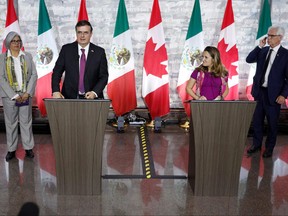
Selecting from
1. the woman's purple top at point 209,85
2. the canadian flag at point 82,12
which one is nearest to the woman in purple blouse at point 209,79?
the woman's purple top at point 209,85

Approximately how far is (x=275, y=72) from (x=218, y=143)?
1.48 metres

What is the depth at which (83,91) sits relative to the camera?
3559mm

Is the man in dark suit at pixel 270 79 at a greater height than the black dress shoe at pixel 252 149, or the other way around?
the man in dark suit at pixel 270 79

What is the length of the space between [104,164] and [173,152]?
0.92 m

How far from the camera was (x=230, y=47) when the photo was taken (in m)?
5.60

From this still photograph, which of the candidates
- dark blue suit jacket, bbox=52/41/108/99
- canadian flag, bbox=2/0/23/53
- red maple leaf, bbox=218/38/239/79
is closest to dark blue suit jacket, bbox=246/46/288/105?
red maple leaf, bbox=218/38/239/79

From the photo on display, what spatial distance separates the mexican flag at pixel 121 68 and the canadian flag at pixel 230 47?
133cm

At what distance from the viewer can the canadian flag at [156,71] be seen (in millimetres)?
5574

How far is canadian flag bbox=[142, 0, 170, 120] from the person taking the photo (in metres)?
→ 5.57

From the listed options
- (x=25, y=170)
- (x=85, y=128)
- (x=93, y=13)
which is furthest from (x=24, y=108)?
(x=93, y=13)

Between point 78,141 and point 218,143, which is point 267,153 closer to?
point 218,143

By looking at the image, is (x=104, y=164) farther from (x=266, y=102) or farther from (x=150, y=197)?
(x=266, y=102)

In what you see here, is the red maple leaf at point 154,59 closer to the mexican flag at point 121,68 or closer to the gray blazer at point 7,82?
the mexican flag at point 121,68

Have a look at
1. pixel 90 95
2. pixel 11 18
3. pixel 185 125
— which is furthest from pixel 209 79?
pixel 11 18
